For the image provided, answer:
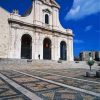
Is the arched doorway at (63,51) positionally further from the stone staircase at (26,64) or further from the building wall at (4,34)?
the building wall at (4,34)

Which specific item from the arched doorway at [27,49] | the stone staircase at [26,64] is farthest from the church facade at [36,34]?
the stone staircase at [26,64]

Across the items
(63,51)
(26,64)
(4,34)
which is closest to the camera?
(26,64)

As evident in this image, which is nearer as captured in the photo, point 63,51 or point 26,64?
point 26,64

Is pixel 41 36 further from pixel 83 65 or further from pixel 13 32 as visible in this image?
pixel 83 65

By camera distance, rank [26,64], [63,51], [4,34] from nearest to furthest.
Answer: [26,64], [4,34], [63,51]

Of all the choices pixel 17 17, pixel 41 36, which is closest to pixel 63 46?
pixel 41 36

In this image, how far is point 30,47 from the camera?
32781mm

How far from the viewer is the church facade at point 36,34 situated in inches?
1140

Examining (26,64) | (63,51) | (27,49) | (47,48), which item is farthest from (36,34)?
(26,64)

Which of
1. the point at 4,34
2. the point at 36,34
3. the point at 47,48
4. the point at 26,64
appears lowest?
the point at 26,64

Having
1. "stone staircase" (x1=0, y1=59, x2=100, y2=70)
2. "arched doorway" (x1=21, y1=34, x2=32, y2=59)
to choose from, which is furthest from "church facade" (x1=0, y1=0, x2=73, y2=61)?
"stone staircase" (x1=0, y1=59, x2=100, y2=70)

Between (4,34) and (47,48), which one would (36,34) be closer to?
(47,48)

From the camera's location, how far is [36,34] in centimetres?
3316

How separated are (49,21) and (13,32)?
10000mm
